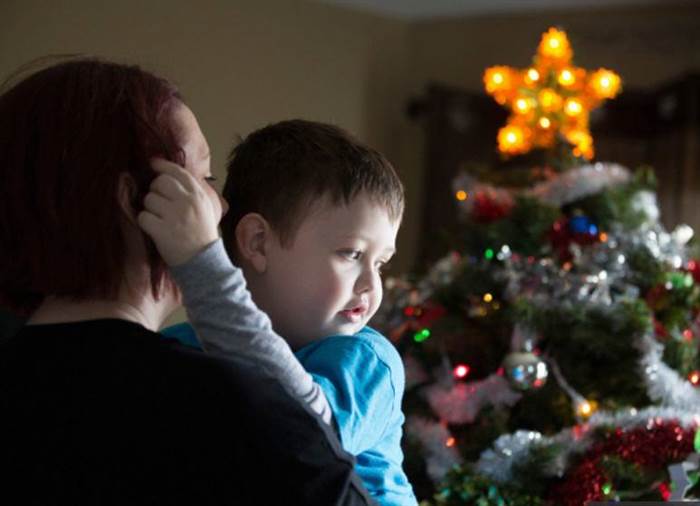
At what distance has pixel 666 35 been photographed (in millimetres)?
5270

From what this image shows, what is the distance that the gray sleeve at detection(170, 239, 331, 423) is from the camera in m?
0.99

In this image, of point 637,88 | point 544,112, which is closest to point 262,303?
point 544,112

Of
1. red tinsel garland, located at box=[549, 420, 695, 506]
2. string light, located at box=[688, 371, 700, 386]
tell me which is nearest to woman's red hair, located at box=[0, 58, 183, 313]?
red tinsel garland, located at box=[549, 420, 695, 506]

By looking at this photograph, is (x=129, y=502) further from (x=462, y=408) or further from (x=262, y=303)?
(x=462, y=408)

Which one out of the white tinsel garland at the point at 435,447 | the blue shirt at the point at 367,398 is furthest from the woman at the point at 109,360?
the white tinsel garland at the point at 435,447

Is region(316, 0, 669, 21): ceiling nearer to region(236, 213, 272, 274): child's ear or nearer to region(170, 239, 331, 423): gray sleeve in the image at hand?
region(236, 213, 272, 274): child's ear

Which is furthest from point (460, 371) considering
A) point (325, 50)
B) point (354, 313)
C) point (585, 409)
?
point (325, 50)

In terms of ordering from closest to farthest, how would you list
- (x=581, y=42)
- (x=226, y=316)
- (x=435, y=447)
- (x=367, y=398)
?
(x=226, y=316)
(x=367, y=398)
(x=435, y=447)
(x=581, y=42)

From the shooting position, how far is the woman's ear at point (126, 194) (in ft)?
3.14

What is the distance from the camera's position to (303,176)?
1342 mm

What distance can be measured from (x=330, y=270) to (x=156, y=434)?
0.45m

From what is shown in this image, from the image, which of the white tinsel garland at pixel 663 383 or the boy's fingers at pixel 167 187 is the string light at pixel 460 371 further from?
the boy's fingers at pixel 167 187

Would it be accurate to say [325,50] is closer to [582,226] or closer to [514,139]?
[514,139]

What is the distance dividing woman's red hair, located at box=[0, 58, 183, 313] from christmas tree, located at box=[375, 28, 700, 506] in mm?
1499
